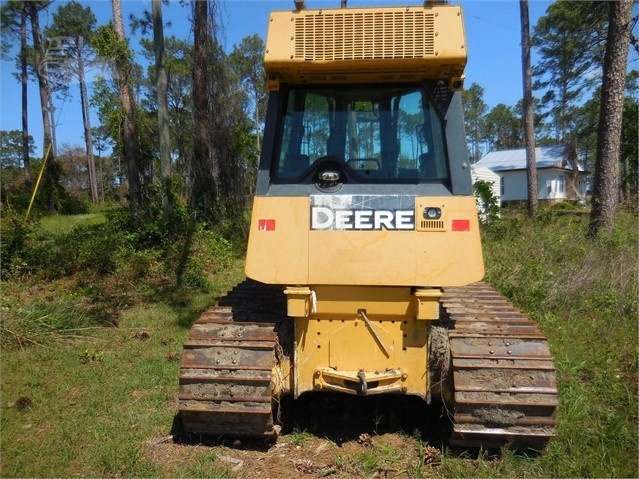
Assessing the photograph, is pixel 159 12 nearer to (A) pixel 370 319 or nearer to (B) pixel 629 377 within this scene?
(A) pixel 370 319

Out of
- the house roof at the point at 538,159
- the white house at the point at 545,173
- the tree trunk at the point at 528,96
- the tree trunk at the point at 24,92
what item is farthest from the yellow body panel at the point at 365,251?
the house roof at the point at 538,159

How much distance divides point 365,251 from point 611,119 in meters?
8.03

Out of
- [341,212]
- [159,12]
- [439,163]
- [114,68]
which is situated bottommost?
[341,212]

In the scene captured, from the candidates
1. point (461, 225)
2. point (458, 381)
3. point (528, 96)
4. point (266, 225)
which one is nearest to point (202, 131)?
point (266, 225)

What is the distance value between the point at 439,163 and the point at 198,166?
28.9 ft

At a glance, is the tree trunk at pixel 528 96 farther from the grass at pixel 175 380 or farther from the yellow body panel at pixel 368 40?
the yellow body panel at pixel 368 40

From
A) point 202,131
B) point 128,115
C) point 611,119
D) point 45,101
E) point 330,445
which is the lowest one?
point 330,445

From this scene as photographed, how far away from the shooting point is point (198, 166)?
1175 cm

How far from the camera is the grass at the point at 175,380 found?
11.7 feet

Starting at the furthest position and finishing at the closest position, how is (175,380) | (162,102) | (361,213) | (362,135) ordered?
(162,102) → (175,380) → (362,135) → (361,213)

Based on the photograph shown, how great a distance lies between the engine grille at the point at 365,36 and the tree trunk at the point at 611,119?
24.0 ft

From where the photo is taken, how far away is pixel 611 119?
9500 millimetres

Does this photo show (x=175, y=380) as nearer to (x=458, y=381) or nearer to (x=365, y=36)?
(x=458, y=381)

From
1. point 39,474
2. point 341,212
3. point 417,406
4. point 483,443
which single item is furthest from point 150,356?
point 483,443
